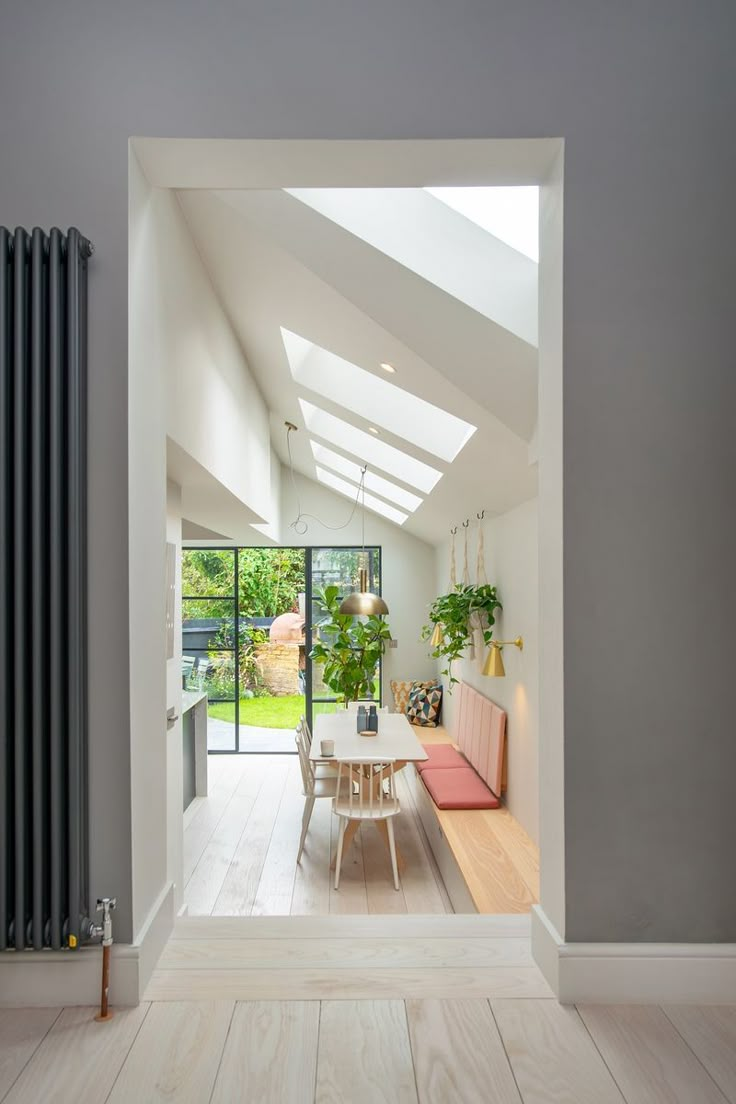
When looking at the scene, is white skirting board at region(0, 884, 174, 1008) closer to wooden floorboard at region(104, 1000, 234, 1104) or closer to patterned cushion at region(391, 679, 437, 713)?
wooden floorboard at region(104, 1000, 234, 1104)

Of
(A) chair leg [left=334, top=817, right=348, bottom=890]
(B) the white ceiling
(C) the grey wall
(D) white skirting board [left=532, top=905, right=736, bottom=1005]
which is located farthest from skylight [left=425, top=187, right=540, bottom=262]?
(A) chair leg [left=334, top=817, right=348, bottom=890]

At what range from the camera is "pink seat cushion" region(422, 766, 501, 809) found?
203 inches

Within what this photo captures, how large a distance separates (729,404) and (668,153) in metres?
0.61

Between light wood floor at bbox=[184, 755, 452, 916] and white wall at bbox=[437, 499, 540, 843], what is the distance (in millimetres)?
846

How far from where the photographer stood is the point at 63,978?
1.64 meters

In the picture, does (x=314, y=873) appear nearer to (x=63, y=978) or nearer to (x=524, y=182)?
(x=63, y=978)

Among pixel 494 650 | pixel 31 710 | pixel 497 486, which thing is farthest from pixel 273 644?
pixel 31 710

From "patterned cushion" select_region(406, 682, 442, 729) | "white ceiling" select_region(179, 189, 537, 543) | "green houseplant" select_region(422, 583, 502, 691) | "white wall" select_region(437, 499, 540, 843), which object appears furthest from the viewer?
"patterned cushion" select_region(406, 682, 442, 729)

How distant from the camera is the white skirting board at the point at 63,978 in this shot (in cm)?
164

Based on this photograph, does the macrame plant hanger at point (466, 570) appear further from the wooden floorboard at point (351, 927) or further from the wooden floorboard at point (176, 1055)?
the wooden floorboard at point (176, 1055)

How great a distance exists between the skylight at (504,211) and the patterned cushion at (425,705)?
660cm

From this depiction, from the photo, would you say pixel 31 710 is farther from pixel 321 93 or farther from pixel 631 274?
pixel 631 274

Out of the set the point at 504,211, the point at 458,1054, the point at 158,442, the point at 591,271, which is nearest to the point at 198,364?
the point at 158,442

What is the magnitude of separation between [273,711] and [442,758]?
3352 mm
